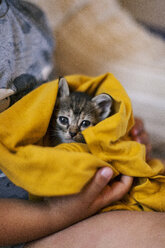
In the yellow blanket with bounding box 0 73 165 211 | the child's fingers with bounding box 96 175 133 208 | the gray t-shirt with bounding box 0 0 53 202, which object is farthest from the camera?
the gray t-shirt with bounding box 0 0 53 202

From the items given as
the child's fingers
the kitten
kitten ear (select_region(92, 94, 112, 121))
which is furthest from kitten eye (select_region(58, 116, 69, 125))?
the child's fingers

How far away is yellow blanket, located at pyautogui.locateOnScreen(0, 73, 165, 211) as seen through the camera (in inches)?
20.0

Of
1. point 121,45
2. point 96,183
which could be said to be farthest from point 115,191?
point 121,45

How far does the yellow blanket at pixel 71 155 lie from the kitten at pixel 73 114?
6 centimetres

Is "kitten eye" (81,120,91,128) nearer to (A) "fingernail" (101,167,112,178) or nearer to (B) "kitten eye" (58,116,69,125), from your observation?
(B) "kitten eye" (58,116,69,125)

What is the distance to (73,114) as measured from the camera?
848 mm

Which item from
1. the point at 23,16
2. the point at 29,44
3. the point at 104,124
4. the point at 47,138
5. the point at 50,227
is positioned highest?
the point at 23,16

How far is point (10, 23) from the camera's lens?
79 cm

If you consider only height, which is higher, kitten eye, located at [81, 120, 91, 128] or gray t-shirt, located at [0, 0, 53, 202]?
gray t-shirt, located at [0, 0, 53, 202]

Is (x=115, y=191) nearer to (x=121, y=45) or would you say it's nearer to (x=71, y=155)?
(x=71, y=155)

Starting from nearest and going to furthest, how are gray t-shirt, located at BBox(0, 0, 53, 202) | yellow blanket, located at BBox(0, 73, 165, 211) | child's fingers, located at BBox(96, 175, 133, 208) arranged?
yellow blanket, located at BBox(0, 73, 165, 211) → child's fingers, located at BBox(96, 175, 133, 208) → gray t-shirt, located at BBox(0, 0, 53, 202)

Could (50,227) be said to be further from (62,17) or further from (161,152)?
(62,17)

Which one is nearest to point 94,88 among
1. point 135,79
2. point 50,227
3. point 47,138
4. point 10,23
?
point 135,79

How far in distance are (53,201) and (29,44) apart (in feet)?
1.96
